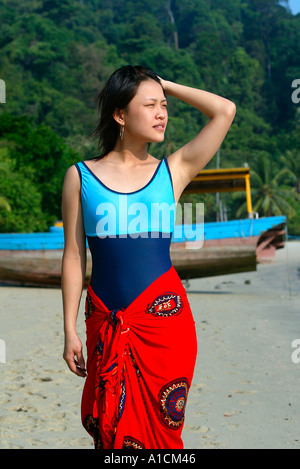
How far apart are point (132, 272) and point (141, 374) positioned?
36 cm

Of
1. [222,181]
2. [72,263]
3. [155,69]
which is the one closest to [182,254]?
[222,181]

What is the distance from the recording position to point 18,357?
782cm

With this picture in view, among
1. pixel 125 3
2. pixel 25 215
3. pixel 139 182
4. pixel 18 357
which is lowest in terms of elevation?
pixel 18 357

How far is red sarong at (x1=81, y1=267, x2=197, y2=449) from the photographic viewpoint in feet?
7.70

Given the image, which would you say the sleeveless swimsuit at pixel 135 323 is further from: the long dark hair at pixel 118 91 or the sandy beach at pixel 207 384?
the sandy beach at pixel 207 384

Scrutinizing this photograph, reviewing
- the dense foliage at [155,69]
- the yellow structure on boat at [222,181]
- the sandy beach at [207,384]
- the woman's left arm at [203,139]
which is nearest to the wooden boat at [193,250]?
the yellow structure on boat at [222,181]

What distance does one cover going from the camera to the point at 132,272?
7.98 feet

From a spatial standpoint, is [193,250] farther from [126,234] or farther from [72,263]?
[126,234]

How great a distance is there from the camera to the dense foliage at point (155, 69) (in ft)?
118

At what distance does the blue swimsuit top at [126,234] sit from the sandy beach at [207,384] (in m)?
2.72

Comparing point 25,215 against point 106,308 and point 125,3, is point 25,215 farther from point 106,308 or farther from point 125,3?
point 125,3

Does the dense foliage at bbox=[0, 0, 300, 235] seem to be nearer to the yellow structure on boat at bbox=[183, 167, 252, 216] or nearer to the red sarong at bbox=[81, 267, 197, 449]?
the yellow structure on boat at bbox=[183, 167, 252, 216]
